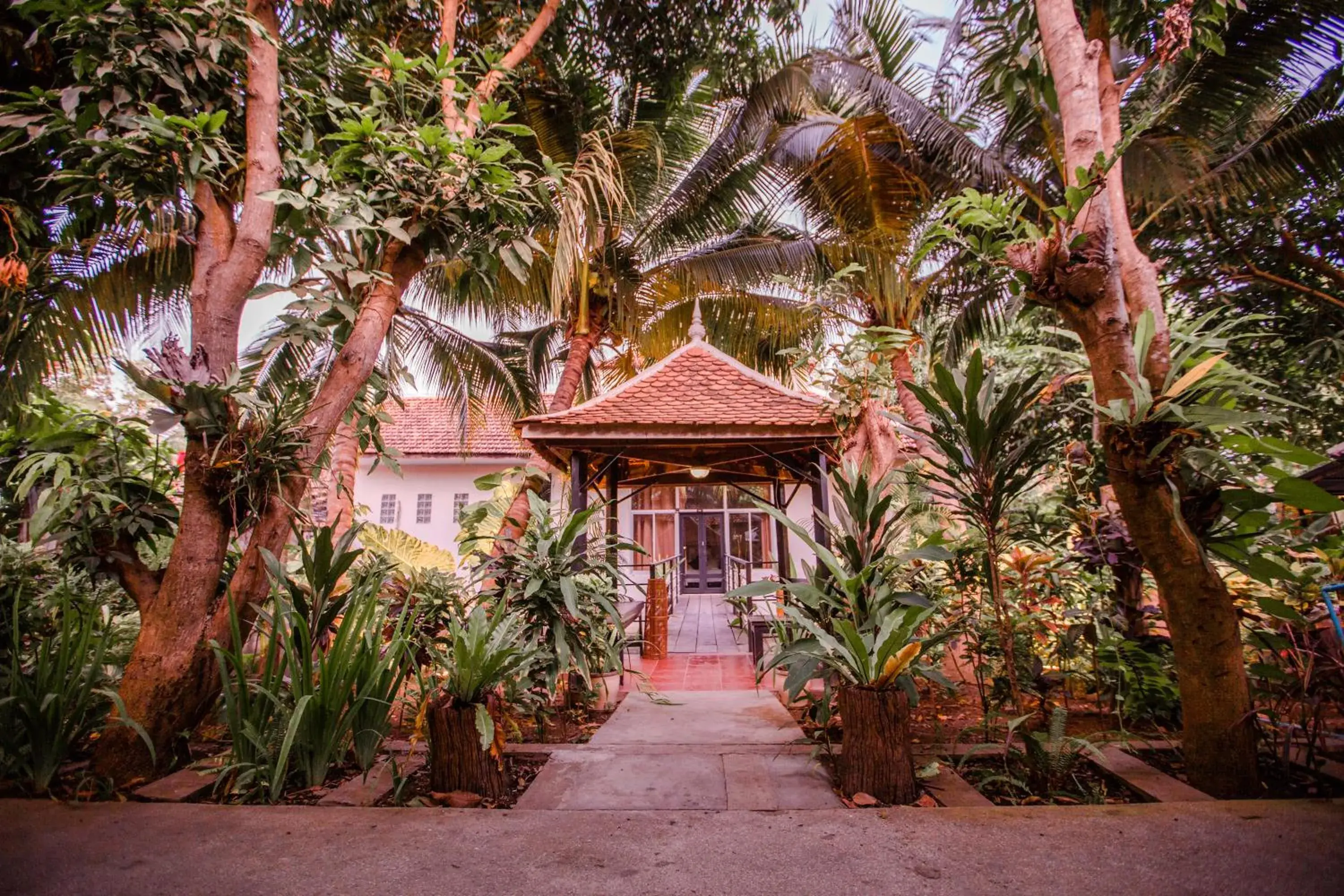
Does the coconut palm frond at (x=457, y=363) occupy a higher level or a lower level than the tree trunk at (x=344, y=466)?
higher

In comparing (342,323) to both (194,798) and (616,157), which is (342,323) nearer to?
(194,798)

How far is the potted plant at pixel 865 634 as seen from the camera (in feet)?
8.42

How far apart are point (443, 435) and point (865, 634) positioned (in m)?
14.0

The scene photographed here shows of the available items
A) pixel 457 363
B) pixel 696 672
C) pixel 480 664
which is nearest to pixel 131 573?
pixel 480 664

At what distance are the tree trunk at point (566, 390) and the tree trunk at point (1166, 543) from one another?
4074 millimetres

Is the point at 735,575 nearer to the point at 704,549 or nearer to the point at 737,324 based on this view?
the point at 704,549

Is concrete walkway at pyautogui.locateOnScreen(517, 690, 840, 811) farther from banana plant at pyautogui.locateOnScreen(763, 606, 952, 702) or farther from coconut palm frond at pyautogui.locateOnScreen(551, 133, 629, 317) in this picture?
coconut palm frond at pyautogui.locateOnScreen(551, 133, 629, 317)

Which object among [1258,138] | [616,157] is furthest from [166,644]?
[1258,138]

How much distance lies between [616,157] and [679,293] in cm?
260

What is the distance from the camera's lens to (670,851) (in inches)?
83.1

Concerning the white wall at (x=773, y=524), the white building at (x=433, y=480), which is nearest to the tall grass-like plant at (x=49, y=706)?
the white wall at (x=773, y=524)

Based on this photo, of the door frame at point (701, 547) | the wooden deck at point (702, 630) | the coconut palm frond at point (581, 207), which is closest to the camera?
the coconut palm frond at point (581, 207)

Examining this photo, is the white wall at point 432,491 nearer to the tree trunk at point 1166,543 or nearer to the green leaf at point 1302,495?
the tree trunk at point 1166,543

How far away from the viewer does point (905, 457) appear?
9.10 m
